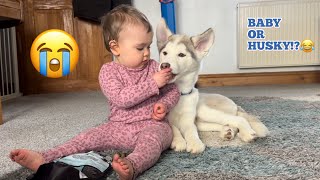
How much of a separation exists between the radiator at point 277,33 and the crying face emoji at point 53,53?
1610mm

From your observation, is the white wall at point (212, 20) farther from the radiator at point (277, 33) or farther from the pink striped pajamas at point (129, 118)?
the pink striped pajamas at point (129, 118)

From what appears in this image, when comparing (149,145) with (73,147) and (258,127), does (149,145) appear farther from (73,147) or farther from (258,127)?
(258,127)

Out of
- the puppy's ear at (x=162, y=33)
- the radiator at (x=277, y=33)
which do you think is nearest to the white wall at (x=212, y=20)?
the radiator at (x=277, y=33)

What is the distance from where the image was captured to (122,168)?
65 cm

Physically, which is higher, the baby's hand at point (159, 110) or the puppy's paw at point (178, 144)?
the baby's hand at point (159, 110)

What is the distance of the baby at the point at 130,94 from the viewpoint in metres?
0.86

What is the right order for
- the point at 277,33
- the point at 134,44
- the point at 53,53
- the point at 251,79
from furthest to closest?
the point at 251,79
the point at 277,33
the point at 53,53
the point at 134,44

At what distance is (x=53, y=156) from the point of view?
0.80 meters

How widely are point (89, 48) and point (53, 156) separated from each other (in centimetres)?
214

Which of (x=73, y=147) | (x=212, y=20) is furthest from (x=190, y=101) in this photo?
(x=212, y=20)

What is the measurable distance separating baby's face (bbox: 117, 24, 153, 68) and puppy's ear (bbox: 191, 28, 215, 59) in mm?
181

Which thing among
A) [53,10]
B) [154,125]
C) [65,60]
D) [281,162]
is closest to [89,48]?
[53,10]

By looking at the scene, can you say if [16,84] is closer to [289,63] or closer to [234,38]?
[234,38]

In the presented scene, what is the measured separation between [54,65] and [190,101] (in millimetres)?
714
